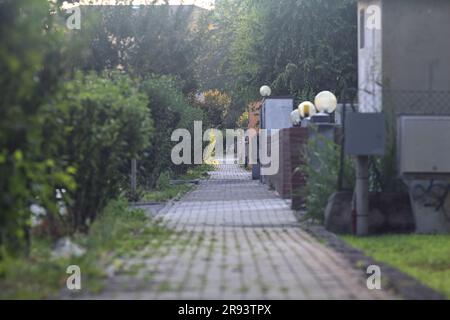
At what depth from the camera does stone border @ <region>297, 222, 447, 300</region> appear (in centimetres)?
799

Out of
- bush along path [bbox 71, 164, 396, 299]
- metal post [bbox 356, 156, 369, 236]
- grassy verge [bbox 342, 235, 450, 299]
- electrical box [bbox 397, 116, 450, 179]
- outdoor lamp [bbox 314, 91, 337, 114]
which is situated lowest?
grassy verge [bbox 342, 235, 450, 299]

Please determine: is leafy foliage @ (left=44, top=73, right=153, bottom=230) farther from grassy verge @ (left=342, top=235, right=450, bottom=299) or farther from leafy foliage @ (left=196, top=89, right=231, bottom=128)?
leafy foliage @ (left=196, top=89, right=231, bottom=128)

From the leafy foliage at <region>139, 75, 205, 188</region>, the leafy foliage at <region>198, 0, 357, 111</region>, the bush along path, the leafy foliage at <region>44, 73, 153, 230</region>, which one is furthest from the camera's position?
the leafy foliage at <region>198, 0, 357, 111</region>

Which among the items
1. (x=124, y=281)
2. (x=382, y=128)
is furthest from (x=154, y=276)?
(x=382, y=128)

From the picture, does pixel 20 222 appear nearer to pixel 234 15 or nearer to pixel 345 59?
pixel 345 59

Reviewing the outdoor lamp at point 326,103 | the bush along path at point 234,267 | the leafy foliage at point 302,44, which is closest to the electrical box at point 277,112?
the leafy foliage at point 302,44

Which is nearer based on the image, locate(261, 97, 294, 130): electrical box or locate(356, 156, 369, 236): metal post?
locate(356, 156, 369, 236): metal post

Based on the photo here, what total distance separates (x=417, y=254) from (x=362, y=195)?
223cm

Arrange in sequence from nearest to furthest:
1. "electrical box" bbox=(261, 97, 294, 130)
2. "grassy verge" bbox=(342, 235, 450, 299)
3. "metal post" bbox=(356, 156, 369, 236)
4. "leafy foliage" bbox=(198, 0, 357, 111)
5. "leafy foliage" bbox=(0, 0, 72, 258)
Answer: "leafy foliage" bbox=(0, 0, 72, 258)
"grassy verge" bbox=(342, 235, 450, 299)
"metal post" bbox=(356, 156, 369, 236)
"electrical box" bbox=(261, 97, 294, 130)
"leafy foliage" bbox=(198, 0, 357, 111)

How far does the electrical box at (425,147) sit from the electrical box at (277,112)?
743 inches

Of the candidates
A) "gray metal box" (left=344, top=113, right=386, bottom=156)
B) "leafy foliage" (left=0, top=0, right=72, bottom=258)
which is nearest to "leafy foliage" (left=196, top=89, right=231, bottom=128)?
"gray metal box" (left=344, top=113, right=386, bottom=156)

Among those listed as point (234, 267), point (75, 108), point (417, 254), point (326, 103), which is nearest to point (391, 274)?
point (234, 267)

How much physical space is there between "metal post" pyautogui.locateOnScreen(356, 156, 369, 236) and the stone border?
0.49 metres
